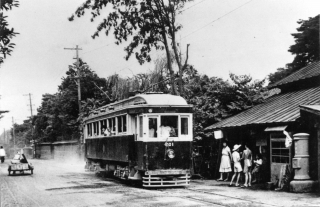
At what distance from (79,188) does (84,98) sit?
103 ft

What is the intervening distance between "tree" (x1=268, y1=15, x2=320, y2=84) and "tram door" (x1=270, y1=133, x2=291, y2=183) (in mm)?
18392

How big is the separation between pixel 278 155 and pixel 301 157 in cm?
184

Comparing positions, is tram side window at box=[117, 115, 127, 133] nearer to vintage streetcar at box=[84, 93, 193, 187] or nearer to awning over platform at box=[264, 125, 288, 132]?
vintage streetcar at box=[84, 93, 193, 187]

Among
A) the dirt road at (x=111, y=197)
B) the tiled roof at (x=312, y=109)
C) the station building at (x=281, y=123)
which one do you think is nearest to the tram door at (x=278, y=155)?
the station building at (x=281, y=123)

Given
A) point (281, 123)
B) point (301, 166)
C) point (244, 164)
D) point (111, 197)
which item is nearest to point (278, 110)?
point (281, 123)

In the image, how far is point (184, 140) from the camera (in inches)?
631

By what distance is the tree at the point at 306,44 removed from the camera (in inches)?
1287

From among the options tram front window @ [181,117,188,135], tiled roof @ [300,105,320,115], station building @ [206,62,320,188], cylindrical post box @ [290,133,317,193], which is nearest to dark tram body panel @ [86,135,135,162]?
tram front window @ [181,117,188,135]

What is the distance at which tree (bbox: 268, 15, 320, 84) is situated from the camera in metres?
32.7

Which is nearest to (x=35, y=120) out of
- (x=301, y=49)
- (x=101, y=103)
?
(x=101, y=103)

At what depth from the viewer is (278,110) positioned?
57.7ft

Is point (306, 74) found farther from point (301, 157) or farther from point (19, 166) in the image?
point (19, 166)

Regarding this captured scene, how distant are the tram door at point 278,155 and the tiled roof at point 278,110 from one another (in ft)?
2.18

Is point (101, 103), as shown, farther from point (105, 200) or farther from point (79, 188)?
point (105, 200)
